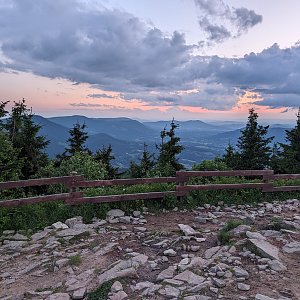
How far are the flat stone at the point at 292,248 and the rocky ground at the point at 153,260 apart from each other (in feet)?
0.07

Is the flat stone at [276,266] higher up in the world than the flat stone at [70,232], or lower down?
higher up

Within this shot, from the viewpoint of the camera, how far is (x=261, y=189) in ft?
40.2

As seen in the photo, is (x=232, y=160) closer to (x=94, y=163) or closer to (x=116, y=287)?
(x=94, y=163)

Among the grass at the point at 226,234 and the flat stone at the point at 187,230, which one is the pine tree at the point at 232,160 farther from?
the grass at the point at 226,234

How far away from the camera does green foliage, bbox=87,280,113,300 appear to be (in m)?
5.15

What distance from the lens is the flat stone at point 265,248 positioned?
6288 millimetres

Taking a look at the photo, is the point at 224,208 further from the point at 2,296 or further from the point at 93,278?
the point at 2,296

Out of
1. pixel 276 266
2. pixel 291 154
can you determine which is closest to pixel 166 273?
pixel 276 266

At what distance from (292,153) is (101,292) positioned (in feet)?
110

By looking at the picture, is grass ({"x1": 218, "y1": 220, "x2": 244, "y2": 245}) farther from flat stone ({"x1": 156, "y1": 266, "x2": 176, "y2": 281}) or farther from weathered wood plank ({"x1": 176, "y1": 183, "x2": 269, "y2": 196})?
weathered wood plank ({"x1": 176, "y1": 183, "x2": 269, "y2": 196})

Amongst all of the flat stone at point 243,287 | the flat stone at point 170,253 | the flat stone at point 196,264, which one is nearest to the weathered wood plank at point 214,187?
the flat stone at point 170,253

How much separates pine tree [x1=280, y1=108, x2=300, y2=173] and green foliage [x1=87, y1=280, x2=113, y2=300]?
3154 centimetres

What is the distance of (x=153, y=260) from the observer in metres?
6.53

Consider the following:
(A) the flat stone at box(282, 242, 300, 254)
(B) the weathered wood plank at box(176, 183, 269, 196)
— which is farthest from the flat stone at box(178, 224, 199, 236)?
(B) the weathered wood plank at box(176, 183, 269, 196)
